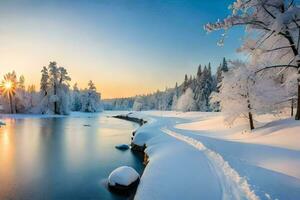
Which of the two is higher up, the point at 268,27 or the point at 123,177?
the point at 268,27

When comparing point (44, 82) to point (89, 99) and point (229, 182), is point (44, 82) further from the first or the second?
point (229, 182)

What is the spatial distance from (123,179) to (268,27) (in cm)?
1106

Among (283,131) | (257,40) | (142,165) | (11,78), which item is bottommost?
(142,165)

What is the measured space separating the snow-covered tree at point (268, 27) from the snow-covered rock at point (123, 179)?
7.94 meters

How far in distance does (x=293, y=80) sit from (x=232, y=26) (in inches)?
201

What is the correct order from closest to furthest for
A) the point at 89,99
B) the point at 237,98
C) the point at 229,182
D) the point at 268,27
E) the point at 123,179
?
the point at 229,182 < the point at 123,179 < the point at 268,27 < the point at 237,98 < the point at 89,99

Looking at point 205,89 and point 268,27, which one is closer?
point 268,27

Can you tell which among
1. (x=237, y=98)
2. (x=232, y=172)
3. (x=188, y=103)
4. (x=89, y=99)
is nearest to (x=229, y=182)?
(x=232, y=172)

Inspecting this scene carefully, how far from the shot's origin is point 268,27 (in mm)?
13594

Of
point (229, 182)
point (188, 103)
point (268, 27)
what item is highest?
point (268, 27)

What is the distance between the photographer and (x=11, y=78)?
77.4m

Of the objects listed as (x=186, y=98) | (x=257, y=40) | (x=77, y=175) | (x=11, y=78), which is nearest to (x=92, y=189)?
(x=77, y=175)

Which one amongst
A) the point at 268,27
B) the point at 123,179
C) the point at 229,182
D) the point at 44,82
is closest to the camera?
the point at 229,182

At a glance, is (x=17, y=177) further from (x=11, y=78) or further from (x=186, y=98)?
(x=11, y=78)
